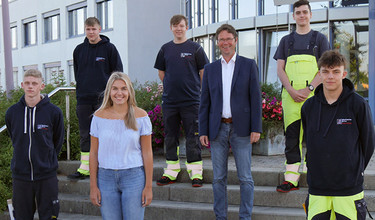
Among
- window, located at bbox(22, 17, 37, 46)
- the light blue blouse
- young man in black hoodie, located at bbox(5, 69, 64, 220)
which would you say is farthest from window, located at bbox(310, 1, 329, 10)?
window, located at bbox(22, 17, 37, 46)

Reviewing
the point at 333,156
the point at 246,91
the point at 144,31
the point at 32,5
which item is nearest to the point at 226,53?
the point at 246,91

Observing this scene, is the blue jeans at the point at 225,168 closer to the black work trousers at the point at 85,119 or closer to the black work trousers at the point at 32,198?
the black work trousers at the point at 32,198

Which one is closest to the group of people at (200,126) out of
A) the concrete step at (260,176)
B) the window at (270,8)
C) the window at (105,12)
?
the concrete step at (260,176)

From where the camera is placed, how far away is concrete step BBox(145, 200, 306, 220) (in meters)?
4.93

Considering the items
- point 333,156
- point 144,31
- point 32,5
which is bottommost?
point 333,156

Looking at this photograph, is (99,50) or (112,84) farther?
(99,50)

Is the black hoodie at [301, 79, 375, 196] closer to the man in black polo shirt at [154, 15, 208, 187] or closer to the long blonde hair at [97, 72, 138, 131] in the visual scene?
the long blonde hair at [97, 72, 138, 131]

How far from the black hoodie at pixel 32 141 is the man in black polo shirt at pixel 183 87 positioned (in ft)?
5.25

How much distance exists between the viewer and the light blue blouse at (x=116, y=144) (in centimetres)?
356

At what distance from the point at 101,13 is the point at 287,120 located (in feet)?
65.5

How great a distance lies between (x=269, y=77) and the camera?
15250 mm

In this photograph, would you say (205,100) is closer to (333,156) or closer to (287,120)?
(287,120)

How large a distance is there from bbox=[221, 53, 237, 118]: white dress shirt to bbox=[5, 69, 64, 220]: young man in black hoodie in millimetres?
1692

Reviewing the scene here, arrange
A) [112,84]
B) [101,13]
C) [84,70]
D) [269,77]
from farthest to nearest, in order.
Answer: [101,13] → [269,77] → [84,70] → [112,84]
